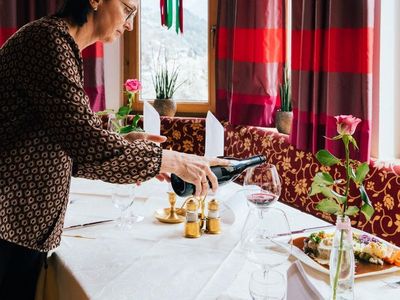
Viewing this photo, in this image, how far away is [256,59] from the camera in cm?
279

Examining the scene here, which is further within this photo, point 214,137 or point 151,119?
point 151,119

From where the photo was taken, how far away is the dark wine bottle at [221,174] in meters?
1.17

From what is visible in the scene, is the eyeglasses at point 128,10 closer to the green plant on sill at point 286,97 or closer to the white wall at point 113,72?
the green plant on sill at point 286,97

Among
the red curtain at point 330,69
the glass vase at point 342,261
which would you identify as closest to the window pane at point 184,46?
the red curtain at point 330,69

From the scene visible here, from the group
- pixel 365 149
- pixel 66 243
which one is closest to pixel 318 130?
pixel 365 149

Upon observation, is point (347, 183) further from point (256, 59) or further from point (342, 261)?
point (256, 59)

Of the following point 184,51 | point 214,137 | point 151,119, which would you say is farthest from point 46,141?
point 184,51

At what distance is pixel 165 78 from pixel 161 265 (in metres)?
2.34

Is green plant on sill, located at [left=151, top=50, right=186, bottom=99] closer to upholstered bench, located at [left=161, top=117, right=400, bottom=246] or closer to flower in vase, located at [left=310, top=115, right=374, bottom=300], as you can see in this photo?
upholstered bench, located at [left=161, top=117, right=400, bottom=246]

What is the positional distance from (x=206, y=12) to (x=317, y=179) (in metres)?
2.72

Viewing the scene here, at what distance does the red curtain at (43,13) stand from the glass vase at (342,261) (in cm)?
279

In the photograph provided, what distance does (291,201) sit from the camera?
2332 millimetres

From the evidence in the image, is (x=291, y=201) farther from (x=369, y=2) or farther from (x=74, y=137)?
(x=74, y=137)

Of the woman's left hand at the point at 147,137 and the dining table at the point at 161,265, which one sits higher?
the woman's left hand at the point at 147,137
